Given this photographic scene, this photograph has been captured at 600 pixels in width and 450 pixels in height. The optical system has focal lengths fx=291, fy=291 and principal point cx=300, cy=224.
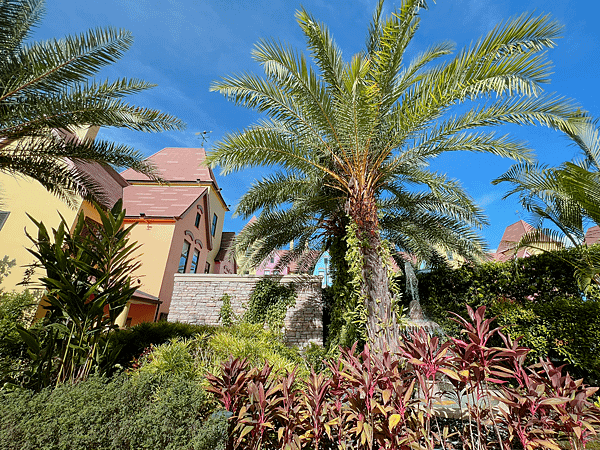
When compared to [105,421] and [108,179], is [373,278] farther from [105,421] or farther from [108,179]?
[108,179]

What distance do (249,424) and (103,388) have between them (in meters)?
1.37

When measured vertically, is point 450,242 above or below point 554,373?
above

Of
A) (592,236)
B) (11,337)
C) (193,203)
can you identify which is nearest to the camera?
(11,337)

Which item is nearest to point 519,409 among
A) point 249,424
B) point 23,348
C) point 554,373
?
point 554,373

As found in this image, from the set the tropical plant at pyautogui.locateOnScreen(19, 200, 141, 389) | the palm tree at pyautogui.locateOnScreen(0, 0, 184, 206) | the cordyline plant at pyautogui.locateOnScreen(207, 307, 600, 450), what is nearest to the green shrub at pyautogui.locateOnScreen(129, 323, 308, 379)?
the tropical plant at pyautogui.locateOnScreen(19, 200, 141, 389)

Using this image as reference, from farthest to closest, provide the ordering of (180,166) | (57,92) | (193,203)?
1. (180,166)
2. (193,203)
3. (57,92)

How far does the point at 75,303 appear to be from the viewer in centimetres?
346

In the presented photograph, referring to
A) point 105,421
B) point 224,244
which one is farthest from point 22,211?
point 224,244

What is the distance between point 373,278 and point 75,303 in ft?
16.4

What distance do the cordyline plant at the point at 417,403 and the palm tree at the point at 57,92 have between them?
580cm

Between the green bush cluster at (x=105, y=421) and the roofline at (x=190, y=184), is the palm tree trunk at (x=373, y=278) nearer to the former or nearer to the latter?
the green bush cluster at (x=105, y=421)

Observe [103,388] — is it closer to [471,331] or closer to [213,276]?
[471,331]

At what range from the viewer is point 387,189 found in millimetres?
9359

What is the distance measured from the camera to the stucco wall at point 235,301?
11461mm
